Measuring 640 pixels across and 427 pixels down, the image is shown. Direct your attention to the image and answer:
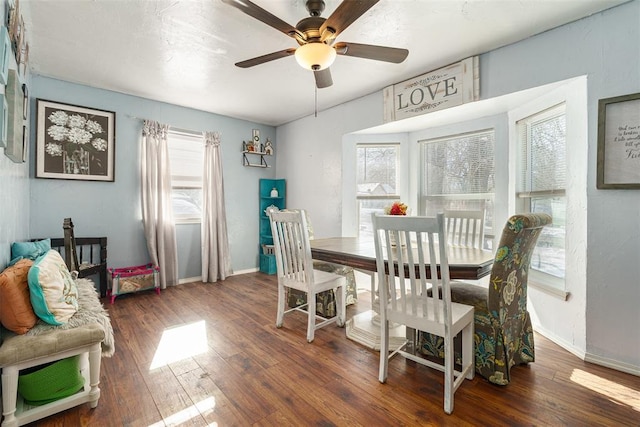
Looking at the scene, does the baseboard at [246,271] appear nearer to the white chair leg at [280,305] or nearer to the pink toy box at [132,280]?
the pink toy box at [132,280]

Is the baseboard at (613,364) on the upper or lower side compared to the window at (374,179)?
lower

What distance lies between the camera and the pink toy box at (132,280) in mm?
3338

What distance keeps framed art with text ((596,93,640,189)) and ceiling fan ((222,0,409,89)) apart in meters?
1.49

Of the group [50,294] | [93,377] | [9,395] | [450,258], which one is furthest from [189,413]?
[450,258]

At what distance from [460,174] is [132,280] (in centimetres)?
414

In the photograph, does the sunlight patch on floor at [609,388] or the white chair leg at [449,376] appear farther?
the sunlight patch on floor at [609,388]

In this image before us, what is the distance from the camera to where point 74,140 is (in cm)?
330

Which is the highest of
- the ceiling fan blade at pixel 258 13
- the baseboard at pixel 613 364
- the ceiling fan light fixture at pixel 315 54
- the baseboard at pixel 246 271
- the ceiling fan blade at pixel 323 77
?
the ceiling fan blade at pixel 258 13

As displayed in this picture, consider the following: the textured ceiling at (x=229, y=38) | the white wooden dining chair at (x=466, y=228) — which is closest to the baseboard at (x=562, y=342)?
the white wooden dining chair at (x=466, y=228)

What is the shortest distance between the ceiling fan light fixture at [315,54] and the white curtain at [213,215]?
2.79 metres

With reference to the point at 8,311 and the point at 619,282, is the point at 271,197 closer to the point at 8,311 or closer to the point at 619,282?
the point at 8,311

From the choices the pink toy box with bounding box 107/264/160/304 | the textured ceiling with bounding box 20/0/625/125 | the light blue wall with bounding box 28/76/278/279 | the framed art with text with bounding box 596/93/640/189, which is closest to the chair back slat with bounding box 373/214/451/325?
the framed art with text with bounding box 596/93/640/189

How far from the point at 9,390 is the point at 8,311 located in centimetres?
37

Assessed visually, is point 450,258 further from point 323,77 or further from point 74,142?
point 74,142
